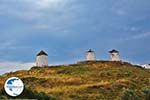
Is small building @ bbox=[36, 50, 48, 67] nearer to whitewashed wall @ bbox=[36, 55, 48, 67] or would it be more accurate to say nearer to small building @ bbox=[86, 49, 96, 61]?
whitewashed wall @ bbox=[36, 55, 48, 67]

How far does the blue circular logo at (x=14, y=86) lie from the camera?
19.8 m

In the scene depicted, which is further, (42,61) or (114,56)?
(114,56)

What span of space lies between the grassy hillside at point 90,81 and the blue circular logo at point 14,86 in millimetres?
16888

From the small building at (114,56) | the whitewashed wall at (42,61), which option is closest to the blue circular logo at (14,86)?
the whitewashed wall at (42,61)

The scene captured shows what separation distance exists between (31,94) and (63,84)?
24.6 m

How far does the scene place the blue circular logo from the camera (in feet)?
65.1

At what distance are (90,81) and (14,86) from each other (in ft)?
114

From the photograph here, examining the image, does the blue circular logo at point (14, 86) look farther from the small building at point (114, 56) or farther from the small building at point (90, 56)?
the small building at point (114, 56)

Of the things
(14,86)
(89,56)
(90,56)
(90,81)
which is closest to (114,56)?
(90,56)

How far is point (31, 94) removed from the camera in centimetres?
2825

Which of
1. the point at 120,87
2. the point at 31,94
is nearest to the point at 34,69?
the point at 120,87

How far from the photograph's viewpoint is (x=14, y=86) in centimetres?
2005

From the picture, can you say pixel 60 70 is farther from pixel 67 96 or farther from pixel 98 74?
pixel 67 96

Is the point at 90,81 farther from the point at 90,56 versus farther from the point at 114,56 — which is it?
the point at 114,56
